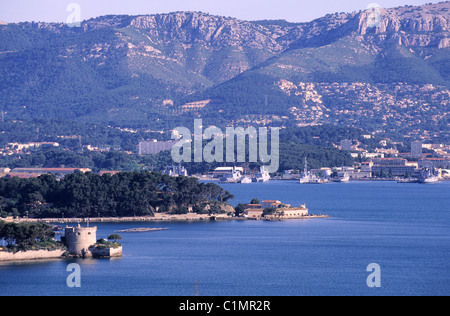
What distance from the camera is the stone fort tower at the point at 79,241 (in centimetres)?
4228

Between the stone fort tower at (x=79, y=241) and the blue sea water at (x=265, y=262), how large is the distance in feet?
2.53

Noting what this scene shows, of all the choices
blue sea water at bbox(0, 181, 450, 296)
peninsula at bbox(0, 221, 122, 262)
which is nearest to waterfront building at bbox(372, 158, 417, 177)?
blue sea water at bbox(0, 181, 450, 296)

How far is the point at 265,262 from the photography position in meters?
43.3

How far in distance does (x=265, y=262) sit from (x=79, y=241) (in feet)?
23.1

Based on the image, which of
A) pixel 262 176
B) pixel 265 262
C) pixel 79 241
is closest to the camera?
pixel 79 241

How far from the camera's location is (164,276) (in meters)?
39.2

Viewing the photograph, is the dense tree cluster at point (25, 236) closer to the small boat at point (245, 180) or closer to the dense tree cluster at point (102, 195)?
the dense tree cluster at point (102, 195)

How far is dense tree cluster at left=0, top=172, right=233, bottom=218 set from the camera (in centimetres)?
6138

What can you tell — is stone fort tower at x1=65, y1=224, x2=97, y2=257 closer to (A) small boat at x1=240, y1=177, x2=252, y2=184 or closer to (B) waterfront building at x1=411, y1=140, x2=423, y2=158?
(A) small boat at x1=240, y1=177, x2=252, y2=184

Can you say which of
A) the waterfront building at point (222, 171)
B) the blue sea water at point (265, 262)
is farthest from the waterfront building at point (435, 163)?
the blue sea water at point (265, 262)

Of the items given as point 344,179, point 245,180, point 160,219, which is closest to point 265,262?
point 160,219

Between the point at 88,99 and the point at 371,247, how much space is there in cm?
15345

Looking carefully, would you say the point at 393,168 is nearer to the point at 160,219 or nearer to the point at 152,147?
the point at 152,147
